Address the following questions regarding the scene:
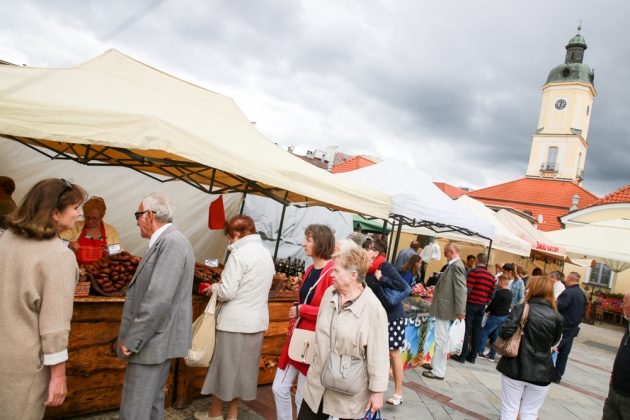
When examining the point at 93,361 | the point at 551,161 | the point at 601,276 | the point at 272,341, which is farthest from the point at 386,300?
the point at 551,161

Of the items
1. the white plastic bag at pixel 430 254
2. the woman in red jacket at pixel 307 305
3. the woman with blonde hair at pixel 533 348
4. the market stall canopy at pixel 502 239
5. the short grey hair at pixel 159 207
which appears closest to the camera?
the short grey hair at pixel 159 207

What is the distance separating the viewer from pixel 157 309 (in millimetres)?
2441

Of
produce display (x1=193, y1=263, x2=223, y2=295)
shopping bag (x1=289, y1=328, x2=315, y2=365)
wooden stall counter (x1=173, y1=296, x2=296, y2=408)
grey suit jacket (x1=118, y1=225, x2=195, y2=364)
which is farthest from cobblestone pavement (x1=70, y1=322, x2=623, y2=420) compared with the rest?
grey suit jacket (x1=118, y1=225, x2=195, y2=364)

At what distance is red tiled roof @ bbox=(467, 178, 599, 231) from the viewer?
112ft

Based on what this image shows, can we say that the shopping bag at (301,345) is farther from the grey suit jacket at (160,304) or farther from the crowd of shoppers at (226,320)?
the grey suit jacket at (160,304)

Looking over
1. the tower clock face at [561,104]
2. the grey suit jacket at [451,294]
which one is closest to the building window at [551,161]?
the tower clock face at [561,104]

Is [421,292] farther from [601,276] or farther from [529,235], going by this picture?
[601,276]

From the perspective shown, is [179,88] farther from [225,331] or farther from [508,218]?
[508,218]

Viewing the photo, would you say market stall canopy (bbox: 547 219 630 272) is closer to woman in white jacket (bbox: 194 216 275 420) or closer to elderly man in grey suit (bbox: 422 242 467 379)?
elderly man in grey suit (bbox: 422 242 467 379)

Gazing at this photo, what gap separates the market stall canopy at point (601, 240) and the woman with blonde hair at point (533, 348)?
623 centimetres

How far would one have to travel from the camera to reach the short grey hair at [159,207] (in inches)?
104

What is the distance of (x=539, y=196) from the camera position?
37062 millimetres

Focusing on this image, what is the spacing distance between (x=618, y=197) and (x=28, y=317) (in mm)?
31703

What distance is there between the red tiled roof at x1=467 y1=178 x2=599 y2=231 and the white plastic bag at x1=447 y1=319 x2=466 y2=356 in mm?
27899
